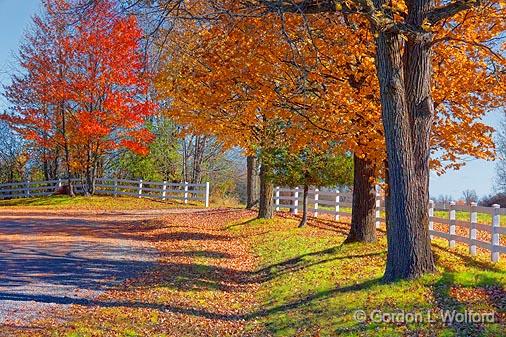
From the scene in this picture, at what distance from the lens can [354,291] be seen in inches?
366

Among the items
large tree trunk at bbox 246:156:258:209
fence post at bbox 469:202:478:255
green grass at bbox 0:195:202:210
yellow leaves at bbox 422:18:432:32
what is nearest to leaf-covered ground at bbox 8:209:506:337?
fence post at bbox 469:202:478:255

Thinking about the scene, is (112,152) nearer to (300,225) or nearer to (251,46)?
(300,225)

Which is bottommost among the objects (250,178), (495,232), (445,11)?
(495,232)

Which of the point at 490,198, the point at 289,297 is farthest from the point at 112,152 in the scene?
the point at 289,297

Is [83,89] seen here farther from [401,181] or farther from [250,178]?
[401,181]

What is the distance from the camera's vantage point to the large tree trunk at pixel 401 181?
9.05m

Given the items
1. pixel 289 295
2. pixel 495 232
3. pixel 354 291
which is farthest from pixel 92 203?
pixel 354 291

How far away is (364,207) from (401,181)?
4905 mm

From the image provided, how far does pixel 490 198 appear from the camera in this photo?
35000 mm

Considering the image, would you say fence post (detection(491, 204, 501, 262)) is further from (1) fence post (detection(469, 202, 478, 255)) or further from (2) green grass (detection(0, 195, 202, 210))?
(2) green grass (detection(0, 195, 202, 210))

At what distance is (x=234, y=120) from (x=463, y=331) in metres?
11.5

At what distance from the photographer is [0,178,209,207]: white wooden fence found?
35656mm

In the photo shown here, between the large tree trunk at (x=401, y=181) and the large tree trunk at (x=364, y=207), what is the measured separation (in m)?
4.64

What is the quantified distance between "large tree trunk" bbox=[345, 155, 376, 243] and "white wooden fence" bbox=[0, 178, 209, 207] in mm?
20740
